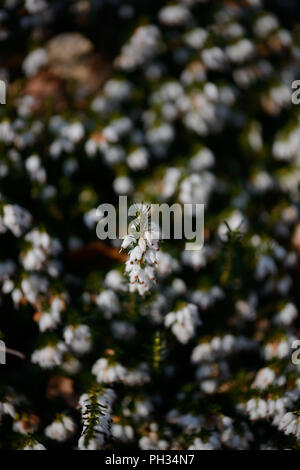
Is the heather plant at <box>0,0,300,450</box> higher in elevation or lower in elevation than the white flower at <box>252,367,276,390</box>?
higher

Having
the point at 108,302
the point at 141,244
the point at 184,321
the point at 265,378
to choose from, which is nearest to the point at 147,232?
the point at 141,244

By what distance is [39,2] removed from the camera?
191 inches

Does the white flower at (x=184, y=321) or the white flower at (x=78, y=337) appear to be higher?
the white flower at (x=184, y=321)

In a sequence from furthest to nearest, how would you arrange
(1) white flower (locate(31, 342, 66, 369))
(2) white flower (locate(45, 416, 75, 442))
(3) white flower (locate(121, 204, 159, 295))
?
(1) white flower (locate(31, 342, 66, 369))
(2) white flower (locate(45, 416, 75, 442))
(3) white flower (locate(121, 204, 159, 295))

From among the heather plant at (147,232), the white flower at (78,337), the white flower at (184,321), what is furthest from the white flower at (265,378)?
the white flower at (78,337)

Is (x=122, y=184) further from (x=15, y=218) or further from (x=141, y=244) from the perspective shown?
(x=141, y=244)

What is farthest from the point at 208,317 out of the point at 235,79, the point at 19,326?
the point at 235,79

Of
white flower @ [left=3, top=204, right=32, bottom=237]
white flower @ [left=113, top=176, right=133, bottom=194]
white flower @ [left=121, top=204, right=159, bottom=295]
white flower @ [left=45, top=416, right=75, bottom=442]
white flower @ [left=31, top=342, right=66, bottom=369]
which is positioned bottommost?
white flower @ [left=45, top=416, right=75, bottom=442]

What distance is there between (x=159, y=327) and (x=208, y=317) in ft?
1.68

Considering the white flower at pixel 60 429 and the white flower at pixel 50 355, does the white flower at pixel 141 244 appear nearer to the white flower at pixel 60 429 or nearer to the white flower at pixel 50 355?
the white flower at pixel 50 355

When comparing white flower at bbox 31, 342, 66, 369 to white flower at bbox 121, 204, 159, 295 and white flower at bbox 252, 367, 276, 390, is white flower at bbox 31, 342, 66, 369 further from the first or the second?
white flower at bbox 252, 367, 276, 390

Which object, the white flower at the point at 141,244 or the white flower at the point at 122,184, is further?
the white flower at the point at 122,184

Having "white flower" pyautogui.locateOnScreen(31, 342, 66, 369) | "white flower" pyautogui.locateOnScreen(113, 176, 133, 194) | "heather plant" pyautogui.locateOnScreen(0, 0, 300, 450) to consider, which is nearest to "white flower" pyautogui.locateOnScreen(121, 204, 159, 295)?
"heather plant" pyautogui.locateOnScreen(0, 0, 300, 450)
